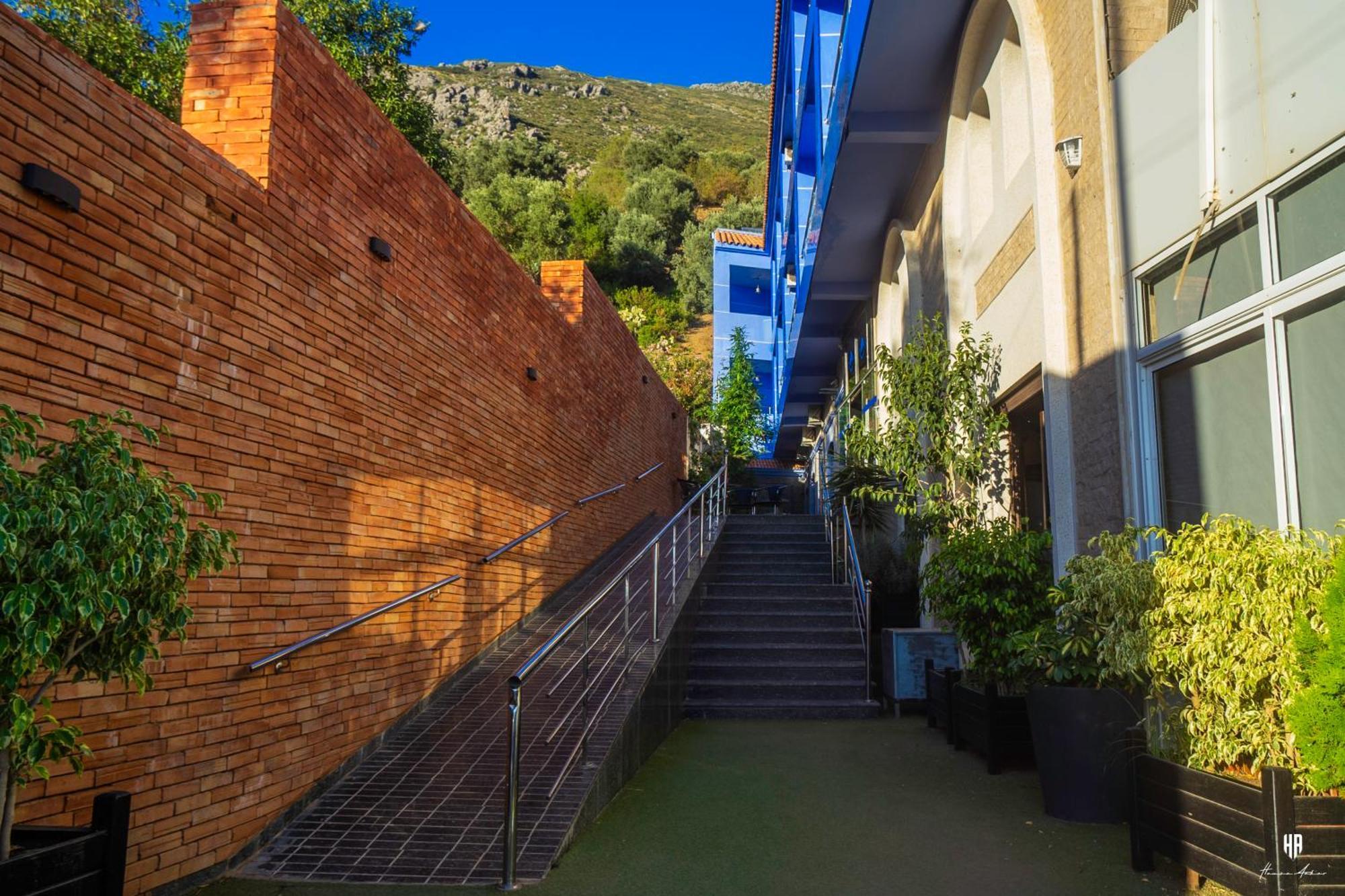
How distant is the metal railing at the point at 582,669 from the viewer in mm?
4168

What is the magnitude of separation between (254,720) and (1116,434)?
5.07m

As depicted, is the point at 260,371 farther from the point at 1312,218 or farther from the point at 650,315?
the point at 650,315

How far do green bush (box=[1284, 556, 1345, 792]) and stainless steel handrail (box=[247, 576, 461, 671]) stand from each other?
431 cm

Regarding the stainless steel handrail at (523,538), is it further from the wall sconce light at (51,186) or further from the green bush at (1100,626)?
the wall sconce light at (51,186)

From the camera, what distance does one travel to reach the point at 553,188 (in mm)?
41312

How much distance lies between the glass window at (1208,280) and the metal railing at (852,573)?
424 centimetres

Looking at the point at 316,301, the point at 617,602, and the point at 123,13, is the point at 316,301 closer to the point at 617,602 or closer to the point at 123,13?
the point at 617,602

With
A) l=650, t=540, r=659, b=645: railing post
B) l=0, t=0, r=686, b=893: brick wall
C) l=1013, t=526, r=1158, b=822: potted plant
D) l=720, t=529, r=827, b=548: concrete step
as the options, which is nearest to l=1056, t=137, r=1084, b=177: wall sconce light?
l=1013, t=526, r=1158, b=822: potted plant

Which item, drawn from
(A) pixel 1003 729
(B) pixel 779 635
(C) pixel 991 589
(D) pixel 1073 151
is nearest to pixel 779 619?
(B) pixel 779 635

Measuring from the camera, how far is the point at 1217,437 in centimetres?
498

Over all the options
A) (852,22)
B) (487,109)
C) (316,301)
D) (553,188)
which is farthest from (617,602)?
(487,109)

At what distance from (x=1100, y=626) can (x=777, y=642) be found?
5.31 metres

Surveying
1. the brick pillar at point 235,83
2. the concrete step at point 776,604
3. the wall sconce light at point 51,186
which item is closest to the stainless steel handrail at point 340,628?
the wall sconce light at point 51,186

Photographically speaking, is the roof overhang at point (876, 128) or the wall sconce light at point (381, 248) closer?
the wall sconce light at point (381, 248)
